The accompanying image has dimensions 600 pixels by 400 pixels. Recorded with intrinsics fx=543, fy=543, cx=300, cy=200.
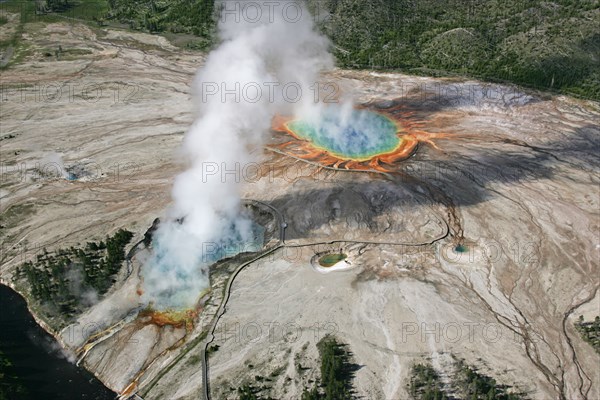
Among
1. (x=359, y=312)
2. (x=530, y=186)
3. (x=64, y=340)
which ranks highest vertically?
(x=530, y=186)

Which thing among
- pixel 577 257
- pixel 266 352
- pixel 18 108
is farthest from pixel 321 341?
pixel 18 108

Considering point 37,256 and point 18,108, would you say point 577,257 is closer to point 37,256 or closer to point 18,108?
point 37,256

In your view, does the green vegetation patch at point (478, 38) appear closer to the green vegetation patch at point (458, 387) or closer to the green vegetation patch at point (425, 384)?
the green vegetation patch at point (458, 387)

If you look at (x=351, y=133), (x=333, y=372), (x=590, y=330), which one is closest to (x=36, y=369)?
(x=333, y=372)

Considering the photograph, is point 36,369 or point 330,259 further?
point 330,259

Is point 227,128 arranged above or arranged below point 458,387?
above

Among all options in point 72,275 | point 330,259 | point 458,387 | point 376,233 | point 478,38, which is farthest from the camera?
point 478,38

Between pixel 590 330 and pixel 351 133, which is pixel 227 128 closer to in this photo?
pixel 351 133

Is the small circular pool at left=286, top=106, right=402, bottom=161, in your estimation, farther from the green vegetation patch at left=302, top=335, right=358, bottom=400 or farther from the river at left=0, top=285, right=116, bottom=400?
the river at left=0, top=285, right=116, bottom=400
